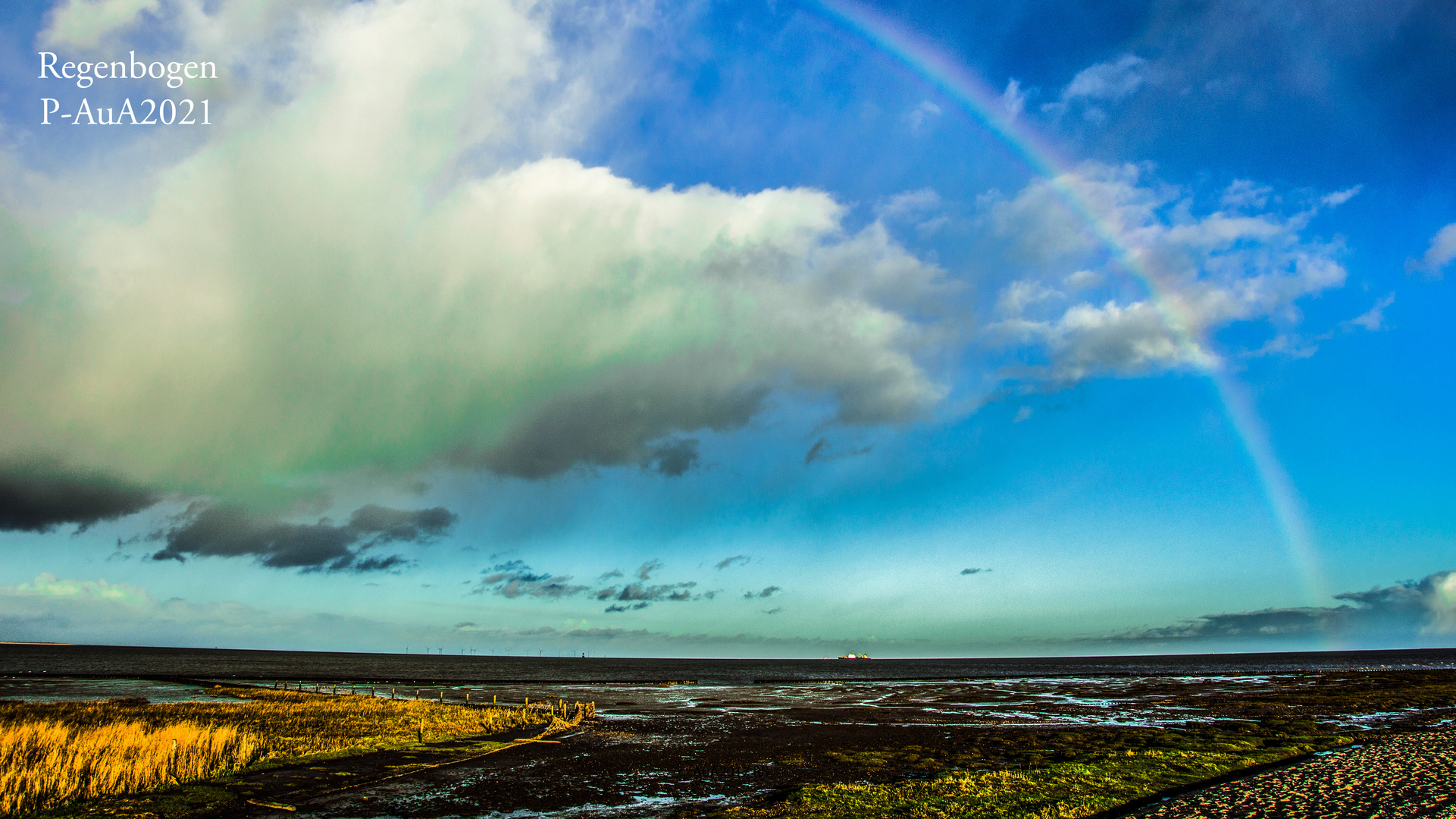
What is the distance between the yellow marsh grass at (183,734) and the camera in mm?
25609

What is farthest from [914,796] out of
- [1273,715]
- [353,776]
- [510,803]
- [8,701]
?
[8,701]

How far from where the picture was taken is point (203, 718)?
1818 inches

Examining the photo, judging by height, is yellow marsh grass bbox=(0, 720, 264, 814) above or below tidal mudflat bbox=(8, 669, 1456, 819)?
above

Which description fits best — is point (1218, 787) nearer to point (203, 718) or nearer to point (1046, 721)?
point (1046, 721)

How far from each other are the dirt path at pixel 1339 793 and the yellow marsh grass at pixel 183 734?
1328 inches

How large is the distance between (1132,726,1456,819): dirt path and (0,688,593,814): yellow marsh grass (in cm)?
3374

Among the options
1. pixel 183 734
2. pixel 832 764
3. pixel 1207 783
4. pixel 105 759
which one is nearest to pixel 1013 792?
pixel 1207 783

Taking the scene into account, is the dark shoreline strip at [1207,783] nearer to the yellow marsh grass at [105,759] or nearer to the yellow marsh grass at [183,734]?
the yellow marsh grass at [105,759]

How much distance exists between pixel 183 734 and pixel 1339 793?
4522 cm

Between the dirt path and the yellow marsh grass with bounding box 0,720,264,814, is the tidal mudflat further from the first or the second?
the yellow marsh grass with bounding box 0,720,264,814

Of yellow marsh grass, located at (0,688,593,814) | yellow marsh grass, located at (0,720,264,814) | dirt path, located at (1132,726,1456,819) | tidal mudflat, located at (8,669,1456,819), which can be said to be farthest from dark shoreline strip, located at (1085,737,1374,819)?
yellow marsh grass, located at (0,688,593,814)

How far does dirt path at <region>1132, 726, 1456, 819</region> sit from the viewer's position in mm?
21312

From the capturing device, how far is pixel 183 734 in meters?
33.4

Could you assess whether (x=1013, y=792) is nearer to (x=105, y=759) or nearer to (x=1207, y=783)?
(x=1207, y=783)
